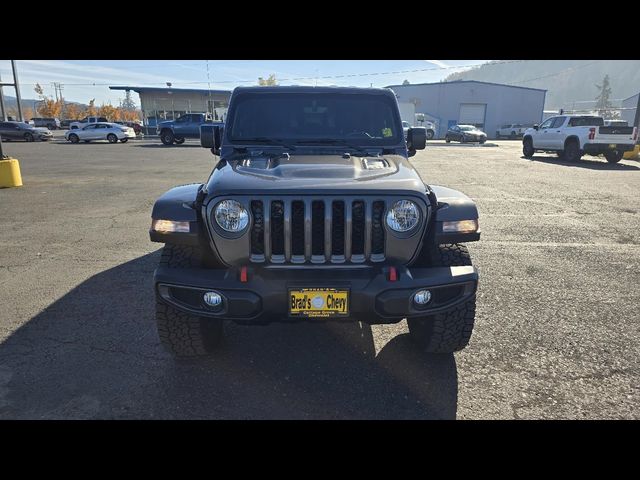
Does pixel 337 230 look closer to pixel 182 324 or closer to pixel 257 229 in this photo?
pixel 257 229

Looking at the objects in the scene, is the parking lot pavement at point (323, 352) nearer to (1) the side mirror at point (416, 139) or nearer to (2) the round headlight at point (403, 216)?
(2) the round headlight at point (403, 216)

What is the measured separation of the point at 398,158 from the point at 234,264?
5.57 feet

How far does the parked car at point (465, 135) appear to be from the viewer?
34031 mm

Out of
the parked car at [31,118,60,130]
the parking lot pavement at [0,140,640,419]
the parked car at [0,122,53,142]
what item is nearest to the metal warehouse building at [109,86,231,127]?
the parked car at [0,122,53,142]

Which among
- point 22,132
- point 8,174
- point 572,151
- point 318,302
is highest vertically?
point 22,132

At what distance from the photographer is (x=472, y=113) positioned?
48469mm

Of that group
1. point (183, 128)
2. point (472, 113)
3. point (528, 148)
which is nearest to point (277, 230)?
point (528, 148)

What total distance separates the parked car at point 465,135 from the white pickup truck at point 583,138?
48.7ft

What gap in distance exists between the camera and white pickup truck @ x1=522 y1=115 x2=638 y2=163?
639 inches

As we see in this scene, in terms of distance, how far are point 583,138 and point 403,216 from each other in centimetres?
1786

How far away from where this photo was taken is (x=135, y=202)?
8.81 metres

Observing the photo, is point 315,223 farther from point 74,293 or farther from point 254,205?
point 74,293

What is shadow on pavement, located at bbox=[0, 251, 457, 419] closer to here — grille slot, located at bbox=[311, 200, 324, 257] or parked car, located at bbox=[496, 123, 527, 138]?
grille slot, located at bbox=[311, 200, 324, 257]

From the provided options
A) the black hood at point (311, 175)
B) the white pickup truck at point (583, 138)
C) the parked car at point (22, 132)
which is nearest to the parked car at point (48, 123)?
the parked car at point (22, 132)
